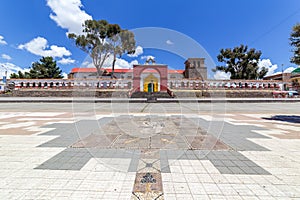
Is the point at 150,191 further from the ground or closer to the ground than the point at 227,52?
closer to the ground

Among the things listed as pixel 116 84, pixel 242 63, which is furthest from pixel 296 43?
pixel 242 63

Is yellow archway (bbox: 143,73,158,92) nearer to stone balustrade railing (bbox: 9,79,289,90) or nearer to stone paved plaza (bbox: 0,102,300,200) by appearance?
stone balustrade railing (bbox: 9,79,289,90)

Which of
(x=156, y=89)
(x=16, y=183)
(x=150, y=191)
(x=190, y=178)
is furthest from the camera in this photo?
(x=156, y=89)

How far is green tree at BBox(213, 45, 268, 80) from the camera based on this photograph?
38.9 m

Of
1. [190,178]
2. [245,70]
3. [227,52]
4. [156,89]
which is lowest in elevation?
[190,178]

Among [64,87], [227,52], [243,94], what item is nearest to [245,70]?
[227,52]

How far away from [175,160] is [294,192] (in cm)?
188

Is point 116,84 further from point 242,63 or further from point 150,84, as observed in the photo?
point 242,63

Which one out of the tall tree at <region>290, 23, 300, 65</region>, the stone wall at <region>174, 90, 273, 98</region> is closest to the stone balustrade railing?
the stone wall at <region>174, 90, 273, 98</region>

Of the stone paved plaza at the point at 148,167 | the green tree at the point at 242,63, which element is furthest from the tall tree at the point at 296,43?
the green tree at the point at 242,63

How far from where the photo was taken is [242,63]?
1578 inches

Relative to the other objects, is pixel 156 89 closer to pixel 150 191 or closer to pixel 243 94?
pixel 243 94

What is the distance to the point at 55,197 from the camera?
217cm

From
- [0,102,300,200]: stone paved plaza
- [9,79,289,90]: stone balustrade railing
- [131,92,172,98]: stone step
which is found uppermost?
[9,79,289,90]: stone balustrade railing
